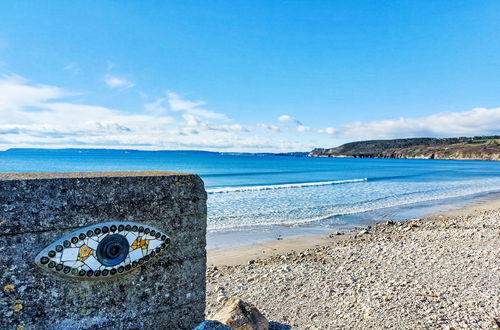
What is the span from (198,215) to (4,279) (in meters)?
1.68

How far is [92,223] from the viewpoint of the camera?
9.91 feet

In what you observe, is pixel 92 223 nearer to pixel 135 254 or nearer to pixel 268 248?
pixel 135 254

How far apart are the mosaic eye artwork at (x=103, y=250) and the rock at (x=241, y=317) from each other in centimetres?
171

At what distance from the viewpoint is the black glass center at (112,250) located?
3.10 meters

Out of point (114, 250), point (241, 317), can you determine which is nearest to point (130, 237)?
point (114, 250)

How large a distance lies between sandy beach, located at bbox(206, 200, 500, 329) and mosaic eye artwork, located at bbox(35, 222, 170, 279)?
3.30 metres

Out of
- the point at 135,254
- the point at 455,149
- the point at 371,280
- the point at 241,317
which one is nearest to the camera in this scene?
the point at 135,254

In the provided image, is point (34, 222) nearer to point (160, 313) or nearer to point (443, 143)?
point (160, 313)

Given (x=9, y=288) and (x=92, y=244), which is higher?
(x=92, y=244)

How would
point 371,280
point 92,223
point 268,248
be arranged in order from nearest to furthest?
1. point 92,223
2. point 371,280
3. point 268,248

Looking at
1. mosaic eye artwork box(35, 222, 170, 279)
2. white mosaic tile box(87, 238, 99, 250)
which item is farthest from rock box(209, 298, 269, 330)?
white mosaic tile box(87, 238, 99, 250)

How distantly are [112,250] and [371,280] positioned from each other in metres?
5.82

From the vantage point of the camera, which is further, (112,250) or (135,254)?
(135,254)

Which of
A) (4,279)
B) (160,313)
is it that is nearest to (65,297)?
(4,279)
